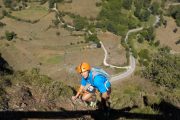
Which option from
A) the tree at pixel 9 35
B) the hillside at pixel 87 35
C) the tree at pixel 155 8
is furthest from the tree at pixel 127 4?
the tree at pixel 9 35

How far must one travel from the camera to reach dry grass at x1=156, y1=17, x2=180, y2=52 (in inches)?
4901

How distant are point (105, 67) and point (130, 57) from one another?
1353 centimetres

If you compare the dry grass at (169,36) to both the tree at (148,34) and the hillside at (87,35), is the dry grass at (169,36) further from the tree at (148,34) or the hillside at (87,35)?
the tree at (148,34)

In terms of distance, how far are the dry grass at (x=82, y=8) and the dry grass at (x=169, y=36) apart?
70.1ft

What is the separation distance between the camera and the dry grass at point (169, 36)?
124481mm

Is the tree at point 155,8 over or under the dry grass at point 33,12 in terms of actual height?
over

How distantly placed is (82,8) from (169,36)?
96.4ft

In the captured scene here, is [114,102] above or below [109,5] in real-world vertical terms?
above

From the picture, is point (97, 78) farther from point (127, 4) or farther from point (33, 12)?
point (127, 4)

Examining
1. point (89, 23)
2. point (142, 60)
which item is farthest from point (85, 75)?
point (89, 23)

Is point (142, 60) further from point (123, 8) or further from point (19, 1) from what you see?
point (19, 1)

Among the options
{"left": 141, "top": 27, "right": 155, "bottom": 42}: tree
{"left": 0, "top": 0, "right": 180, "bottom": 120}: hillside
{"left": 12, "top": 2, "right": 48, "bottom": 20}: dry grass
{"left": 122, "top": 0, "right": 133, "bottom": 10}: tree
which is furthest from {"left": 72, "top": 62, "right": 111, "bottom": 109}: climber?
{"left": 122, "top": 0, "right": 133, "bottom": 10}: tree

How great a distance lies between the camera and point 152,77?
29531mm

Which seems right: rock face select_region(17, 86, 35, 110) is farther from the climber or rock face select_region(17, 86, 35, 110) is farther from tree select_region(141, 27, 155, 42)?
tree select_region(141, 27, 155, 42)
